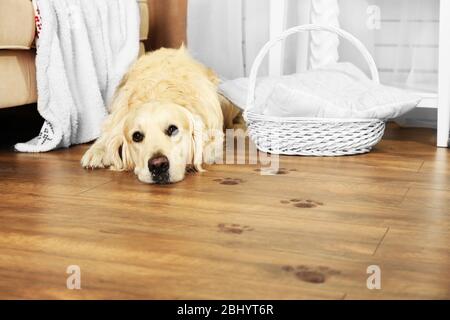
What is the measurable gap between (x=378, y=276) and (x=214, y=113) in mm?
1220

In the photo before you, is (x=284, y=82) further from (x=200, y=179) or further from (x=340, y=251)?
(x=340, y=251)

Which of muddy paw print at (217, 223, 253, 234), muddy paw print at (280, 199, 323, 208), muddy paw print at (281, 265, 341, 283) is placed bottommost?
muddy paw print at (280, 199, 323, 208)

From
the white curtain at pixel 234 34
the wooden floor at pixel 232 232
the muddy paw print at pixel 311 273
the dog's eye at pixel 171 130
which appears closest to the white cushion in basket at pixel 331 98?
the wooden floor at pixel 232 232

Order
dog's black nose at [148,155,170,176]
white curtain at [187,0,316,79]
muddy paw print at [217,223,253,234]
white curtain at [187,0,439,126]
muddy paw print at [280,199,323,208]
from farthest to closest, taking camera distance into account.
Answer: white curtain at [187,0,316,79]
white curtain at [187,0,439,126]
dog's black nose at [148,155,170,176]
muddy paw print at [280,199,323,208]
muddy paw print at [217,223,253,234]

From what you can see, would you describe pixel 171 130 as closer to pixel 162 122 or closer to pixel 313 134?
pixel 162 122

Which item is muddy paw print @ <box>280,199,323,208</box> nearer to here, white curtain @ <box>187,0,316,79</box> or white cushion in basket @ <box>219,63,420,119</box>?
white cushion in basket @ <box>219,63,420,119</box>

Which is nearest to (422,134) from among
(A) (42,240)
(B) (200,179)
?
(B) (200,179)

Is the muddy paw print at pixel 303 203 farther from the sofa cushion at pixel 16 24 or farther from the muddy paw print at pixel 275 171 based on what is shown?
the sofa cushion at pixel 16 24

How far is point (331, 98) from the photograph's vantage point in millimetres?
2113

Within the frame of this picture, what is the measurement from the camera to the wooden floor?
1.01 m

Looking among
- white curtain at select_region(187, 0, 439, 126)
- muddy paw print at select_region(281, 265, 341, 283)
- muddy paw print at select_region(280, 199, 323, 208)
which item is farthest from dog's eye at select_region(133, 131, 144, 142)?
white curtain at select_region(187, 0, 439, 126)

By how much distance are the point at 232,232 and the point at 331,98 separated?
965 millimetres

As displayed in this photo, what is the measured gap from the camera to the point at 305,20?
2.77 metres

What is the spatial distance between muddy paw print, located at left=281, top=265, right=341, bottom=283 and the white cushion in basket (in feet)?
3.44
